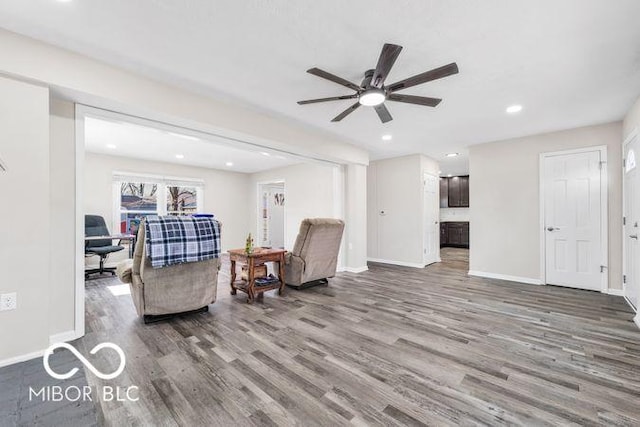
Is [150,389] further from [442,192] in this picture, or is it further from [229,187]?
[442,192]

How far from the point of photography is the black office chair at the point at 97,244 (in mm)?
4693

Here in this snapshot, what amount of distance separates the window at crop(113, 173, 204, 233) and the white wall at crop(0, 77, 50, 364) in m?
4.10

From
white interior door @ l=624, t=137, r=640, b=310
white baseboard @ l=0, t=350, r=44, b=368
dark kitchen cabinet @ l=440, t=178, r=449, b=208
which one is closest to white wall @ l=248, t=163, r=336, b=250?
white interior door @ l=624, t=137, r=640, b=310

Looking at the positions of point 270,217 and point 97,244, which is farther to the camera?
point 270,217

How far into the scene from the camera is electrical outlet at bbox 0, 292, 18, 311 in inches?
77.4

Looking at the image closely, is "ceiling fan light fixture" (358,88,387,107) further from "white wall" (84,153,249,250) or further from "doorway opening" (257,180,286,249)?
Result: "doorway opening" (257,180,286,249)

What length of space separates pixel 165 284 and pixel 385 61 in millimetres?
2828

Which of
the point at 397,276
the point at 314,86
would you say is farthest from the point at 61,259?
the point at 397,276

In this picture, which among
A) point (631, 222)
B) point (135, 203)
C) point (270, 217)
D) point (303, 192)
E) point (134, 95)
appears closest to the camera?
point (134, 95)

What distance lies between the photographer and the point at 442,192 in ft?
30.1

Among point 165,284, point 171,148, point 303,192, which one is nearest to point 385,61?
point 165,284

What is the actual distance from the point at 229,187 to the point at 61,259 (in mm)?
5835

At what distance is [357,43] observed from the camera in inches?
82.4

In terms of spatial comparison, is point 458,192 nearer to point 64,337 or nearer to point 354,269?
point 354,269
